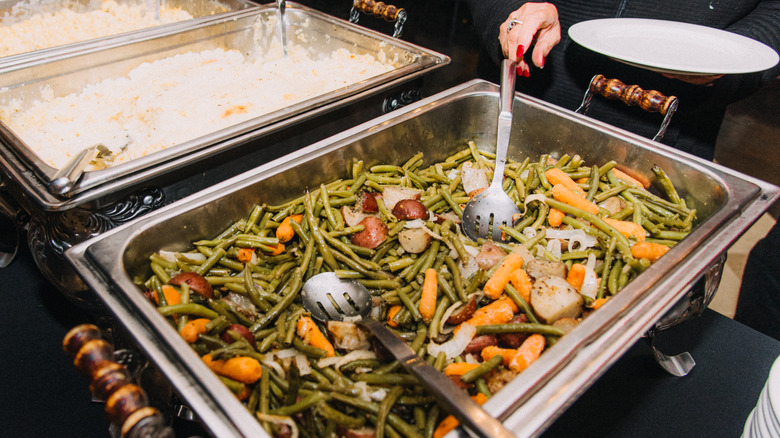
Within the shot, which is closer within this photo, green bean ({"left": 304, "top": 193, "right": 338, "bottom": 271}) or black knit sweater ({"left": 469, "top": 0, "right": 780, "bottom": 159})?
green bean ({"left": 304, "top": 193, "right": 338, "bottom": 271})

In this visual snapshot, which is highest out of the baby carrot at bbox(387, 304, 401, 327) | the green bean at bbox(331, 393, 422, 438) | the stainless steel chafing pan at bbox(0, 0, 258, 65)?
the stainless steel chafing pan at bbox(0, 0, 258, 65)

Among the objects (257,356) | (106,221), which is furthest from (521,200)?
(106,221)

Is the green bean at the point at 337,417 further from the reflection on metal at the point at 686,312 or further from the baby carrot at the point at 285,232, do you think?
the reflection on metal at the point at 686,312

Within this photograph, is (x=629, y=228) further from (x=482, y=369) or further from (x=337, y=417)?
(x=337, y=417)

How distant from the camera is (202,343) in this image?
1.45 metres

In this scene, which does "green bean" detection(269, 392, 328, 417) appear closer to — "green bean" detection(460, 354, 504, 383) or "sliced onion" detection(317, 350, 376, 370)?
"sliced onion" detection(317, 350, 376, 370)

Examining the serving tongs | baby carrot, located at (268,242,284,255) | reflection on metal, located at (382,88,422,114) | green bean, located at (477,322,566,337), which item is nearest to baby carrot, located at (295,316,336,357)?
baby carrot, located at (268,242,284,255)

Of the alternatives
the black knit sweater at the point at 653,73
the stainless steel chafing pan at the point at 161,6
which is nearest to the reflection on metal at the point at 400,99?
the black knit sweater at the point at 653,73

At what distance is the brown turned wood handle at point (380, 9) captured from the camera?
3152 millimetres

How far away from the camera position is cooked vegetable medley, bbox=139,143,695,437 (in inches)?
52.4

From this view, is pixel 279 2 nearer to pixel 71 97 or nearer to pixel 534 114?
pixel 71 97

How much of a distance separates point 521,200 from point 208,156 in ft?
4.88

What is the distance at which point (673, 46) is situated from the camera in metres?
2.40

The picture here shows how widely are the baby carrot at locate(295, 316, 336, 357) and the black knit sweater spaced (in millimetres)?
2218
